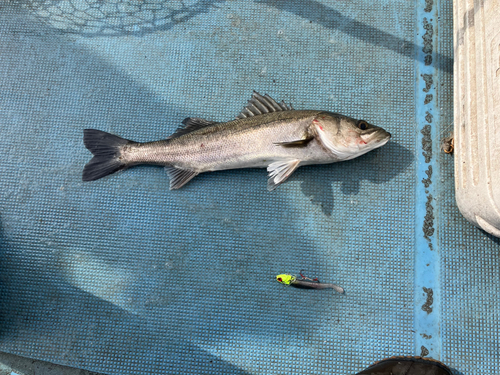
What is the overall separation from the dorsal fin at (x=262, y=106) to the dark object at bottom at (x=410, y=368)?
2550 millimetres

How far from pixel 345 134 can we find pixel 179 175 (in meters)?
1.67

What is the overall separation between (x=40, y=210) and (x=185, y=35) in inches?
98.3

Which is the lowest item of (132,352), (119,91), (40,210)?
(132,352)

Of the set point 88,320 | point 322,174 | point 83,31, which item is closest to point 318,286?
point 322,174

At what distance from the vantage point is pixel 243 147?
3.12 meters

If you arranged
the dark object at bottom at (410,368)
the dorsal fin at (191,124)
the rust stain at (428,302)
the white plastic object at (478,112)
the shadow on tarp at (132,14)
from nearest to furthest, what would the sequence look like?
the white plastic object at (478,112), the dark object at bottom at (410,368), the rust stain at (428,302), the dorsal fin at (191,124), the shadow on tarp at (132,14)

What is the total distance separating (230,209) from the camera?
11.1 feet

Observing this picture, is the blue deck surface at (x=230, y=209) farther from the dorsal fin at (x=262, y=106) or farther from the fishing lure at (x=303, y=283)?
the dorsal fin at (x=262, y=106)

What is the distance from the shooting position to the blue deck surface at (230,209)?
3.14 meters

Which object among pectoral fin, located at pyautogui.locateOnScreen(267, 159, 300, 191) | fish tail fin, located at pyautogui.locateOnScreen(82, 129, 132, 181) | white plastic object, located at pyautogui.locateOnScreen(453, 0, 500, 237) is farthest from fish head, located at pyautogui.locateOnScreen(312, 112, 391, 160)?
fish tail fin, located at pyautogui.locateOnScreen(82, 129, 132, 181)

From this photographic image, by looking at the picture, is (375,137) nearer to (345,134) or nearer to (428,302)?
(345,134)

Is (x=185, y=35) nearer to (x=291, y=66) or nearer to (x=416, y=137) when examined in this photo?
(x=291, y=66)

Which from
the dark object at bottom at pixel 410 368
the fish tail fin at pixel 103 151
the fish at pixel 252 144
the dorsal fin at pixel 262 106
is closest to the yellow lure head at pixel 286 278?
the fish at pixel 252 144

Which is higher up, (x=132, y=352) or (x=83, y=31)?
(x=83, y=31)
